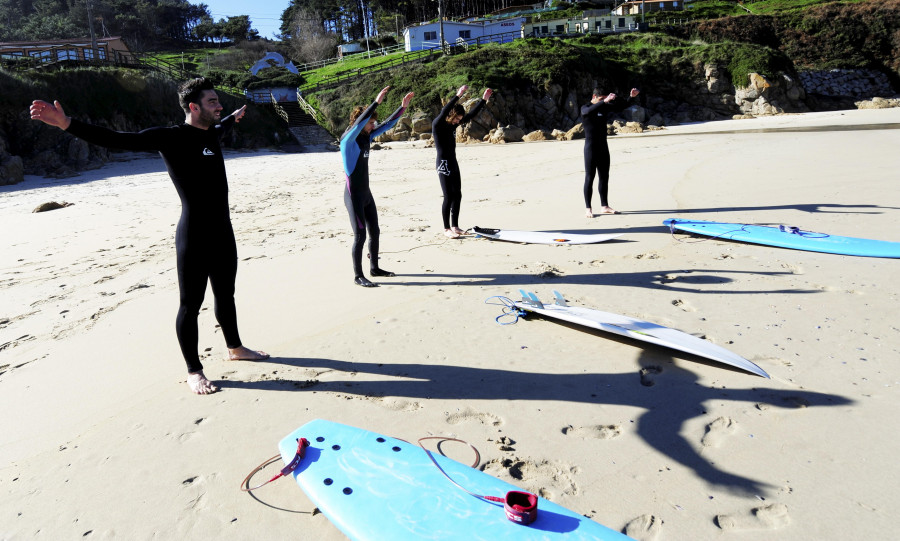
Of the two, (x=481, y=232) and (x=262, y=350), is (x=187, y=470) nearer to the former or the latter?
(x=262, y=350)

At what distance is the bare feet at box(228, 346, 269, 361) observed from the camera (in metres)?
3.63

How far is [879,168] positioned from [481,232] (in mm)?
7181

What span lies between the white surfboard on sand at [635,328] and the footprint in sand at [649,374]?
0.18m

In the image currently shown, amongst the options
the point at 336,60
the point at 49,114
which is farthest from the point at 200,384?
the point at 336,60

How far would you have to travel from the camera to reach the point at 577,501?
220cm

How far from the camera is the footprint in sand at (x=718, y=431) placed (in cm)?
251

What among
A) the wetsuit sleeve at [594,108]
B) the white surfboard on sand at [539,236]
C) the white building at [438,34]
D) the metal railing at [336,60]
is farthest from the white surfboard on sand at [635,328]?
the metal railing at [336,60]

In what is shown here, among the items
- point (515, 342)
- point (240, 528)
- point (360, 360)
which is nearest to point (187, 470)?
point (240, 528)

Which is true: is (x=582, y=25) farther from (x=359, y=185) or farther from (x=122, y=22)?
(x=122, y=22)

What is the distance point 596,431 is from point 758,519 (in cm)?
78

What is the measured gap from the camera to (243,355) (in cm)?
364

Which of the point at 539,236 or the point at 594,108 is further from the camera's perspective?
the point at 594,108

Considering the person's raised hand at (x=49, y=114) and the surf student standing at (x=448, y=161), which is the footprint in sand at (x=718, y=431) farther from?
the surf student standing at (x=448, y=161)

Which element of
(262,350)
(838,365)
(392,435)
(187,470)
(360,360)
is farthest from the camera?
(262,350)
